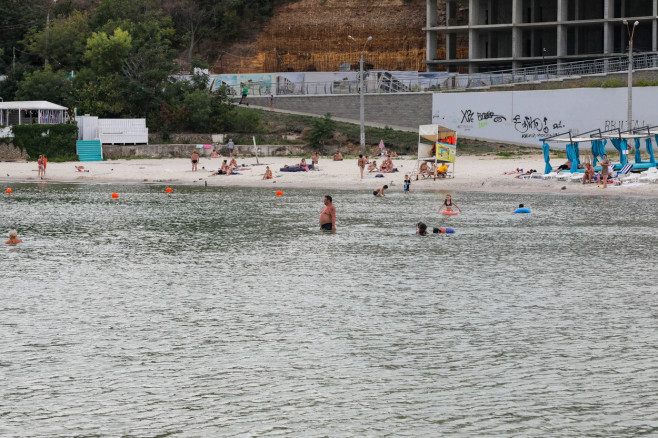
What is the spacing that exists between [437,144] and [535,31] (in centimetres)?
3456

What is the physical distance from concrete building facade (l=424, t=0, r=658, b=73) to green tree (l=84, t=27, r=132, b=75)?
2512 cm

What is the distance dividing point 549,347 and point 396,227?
1702cm

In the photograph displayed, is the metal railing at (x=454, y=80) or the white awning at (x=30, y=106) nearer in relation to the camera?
the white awning at (x=30, y=106)

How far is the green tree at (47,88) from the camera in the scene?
72.7 m

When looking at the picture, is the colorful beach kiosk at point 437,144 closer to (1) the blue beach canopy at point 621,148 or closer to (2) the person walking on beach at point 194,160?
(1) the blue beach canopy at point 621,148

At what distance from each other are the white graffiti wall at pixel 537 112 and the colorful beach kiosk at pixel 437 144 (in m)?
15.3

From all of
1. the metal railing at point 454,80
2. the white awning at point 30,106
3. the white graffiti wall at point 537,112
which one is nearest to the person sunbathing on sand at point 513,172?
the white graffiti wall at point 537,112

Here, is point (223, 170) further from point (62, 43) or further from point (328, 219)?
point (62, 43)

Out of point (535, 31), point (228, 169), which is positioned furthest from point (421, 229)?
point (535, 31)

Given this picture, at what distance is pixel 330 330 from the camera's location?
1845cm

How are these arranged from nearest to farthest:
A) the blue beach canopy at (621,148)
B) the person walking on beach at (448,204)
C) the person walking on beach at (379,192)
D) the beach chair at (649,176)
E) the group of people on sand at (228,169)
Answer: the person walking on beach at (448,204) → the person walking on beach at (379,192) → the beach chair at (649,176) → the blue beach canopy at (621,148) → the group of people on sand at (228,169)

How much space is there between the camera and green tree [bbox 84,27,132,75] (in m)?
71.8

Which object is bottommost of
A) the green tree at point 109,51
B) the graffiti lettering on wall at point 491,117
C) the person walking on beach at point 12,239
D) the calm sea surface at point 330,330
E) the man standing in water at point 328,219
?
the calm sea surface at point 330,330

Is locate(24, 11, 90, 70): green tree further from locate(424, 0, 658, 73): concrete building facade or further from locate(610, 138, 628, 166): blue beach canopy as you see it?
locate(610, 138, 628, 166): blue beach canopy
